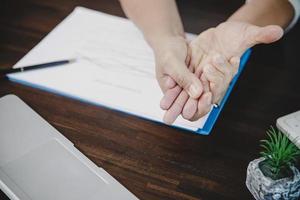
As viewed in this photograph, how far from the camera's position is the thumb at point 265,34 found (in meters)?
0.66

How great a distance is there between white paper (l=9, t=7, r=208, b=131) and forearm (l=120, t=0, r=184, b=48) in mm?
29

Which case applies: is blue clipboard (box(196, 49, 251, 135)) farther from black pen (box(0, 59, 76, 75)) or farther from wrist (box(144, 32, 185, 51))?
black pen (box(0, 59, 76, 75))

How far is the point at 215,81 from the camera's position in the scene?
2.31 ft

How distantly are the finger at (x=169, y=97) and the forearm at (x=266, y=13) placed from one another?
29cm

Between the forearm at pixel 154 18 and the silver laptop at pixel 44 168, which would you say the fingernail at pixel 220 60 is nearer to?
the forearm at pixel 154 18

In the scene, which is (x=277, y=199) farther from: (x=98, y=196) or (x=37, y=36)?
(x=37, y=36)

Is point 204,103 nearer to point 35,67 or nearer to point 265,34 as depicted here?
point 265,34

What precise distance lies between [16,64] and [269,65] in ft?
1.72

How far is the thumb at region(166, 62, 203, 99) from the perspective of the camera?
2.23 feet

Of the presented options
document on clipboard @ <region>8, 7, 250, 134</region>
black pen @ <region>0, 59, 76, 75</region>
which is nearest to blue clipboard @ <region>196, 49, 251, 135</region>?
document on clipboard @ <region>8, 7, 250, 134</region>

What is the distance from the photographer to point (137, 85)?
0.79m

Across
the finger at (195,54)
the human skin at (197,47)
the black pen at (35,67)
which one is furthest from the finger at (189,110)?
the black pen at (35,67)

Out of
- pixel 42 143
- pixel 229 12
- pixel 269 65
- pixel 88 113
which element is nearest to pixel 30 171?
pixel 42 143

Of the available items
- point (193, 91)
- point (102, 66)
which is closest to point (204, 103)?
point (193, 91)
